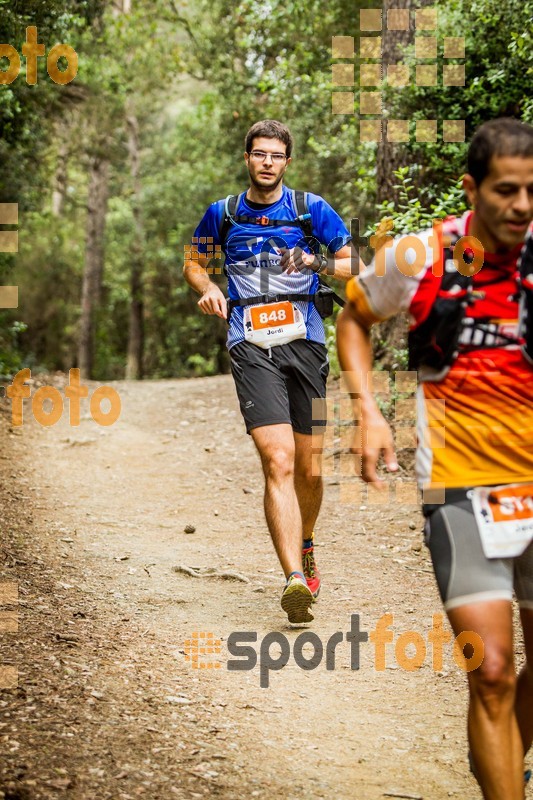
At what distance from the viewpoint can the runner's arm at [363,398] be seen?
266 centimetres

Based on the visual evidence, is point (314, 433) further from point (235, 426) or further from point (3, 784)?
point (235, 426)

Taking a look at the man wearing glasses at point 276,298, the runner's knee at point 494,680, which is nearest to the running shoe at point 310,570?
the man wearing glasses at point 276,298

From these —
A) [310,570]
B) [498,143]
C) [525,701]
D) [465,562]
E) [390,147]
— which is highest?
[390,147]

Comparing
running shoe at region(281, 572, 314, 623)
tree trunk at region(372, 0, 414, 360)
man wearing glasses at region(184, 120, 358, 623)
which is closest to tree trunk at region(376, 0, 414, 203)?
tree trunk at region(372, 0, 414, 360)

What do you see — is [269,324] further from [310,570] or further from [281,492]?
[310,570]

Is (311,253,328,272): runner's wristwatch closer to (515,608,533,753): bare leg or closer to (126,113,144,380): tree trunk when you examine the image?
(515,608,533,753): bare leg

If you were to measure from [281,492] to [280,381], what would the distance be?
0.65 meters

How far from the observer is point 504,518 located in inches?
104

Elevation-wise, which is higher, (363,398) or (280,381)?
(363,398)

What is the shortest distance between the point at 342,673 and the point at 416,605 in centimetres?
121

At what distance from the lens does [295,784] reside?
10.8 feet

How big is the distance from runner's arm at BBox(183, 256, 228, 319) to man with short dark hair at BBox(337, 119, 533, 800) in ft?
7.74

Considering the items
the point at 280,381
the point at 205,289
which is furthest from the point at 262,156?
the point at 280,381

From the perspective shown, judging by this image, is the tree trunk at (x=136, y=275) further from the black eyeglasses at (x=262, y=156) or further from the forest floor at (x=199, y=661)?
the black eyeglasses at (x=262, y=156)
